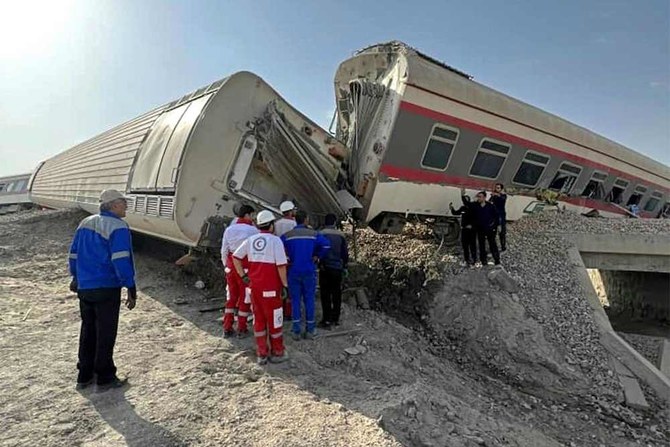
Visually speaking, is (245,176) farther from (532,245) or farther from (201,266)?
(532,245)

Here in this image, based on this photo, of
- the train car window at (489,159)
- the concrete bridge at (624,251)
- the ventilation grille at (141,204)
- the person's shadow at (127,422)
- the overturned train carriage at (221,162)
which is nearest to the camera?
the person's shadow at (127,422)

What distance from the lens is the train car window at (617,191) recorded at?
12838 mm

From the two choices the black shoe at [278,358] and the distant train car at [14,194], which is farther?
the distant train car at [14,194]

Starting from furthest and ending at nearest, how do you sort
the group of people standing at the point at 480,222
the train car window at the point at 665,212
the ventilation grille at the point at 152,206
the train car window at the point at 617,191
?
the train car window at the point at 665,212 < the train car window at the point at 617,191 < the group of people standing at the point at 480,222 < the ventilation grille at the point at 152,206

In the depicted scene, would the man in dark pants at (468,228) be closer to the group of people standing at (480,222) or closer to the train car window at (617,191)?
the group of people standing at (480,222)

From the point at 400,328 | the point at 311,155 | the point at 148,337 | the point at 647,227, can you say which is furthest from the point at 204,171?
the point at 647,227

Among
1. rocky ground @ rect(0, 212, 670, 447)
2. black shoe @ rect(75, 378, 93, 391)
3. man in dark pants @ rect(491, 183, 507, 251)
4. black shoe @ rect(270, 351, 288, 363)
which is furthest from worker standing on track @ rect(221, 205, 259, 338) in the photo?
man in dark pants @ rect(491, 183, 507, 251)

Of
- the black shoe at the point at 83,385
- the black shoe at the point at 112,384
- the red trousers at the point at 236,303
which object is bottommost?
the black shoe at the point at 83,385

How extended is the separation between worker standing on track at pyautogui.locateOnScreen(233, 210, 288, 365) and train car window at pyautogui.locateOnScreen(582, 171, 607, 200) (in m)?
10.6

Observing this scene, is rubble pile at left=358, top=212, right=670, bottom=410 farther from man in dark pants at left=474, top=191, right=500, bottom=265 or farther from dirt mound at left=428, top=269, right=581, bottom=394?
man in dark pants at left=474, top=191, right=500, bottom=265

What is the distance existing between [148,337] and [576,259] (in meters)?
8.14

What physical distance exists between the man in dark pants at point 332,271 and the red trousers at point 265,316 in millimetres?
1227

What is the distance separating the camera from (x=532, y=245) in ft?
29.7

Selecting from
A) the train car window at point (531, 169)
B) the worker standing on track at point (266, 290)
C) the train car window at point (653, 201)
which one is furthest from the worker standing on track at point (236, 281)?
the train car window at point (653, 201)
